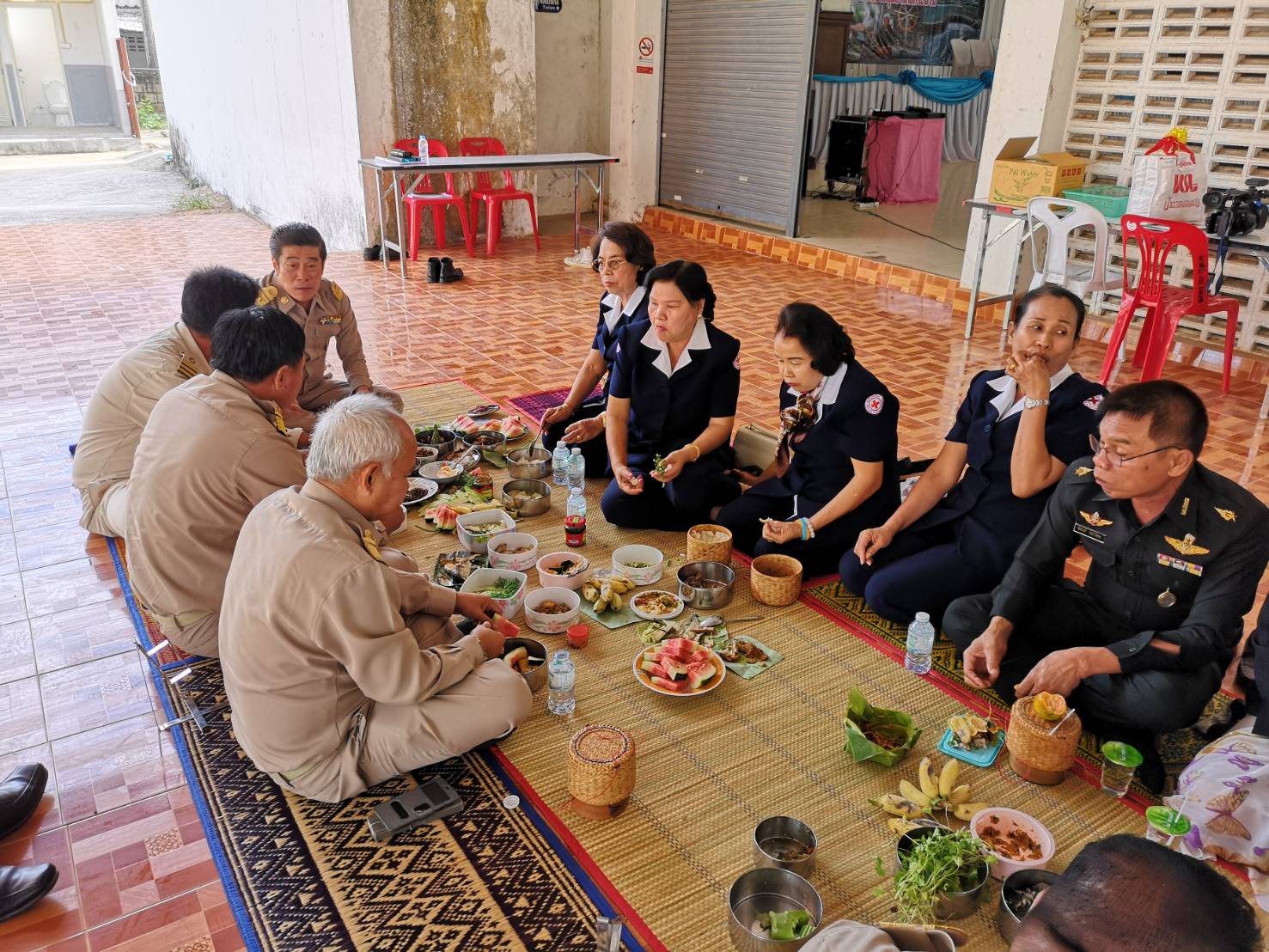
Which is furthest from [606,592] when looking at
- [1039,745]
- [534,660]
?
[1039,745]

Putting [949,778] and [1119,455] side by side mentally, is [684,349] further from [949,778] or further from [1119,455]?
[949,778]

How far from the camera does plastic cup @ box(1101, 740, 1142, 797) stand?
7.66ft

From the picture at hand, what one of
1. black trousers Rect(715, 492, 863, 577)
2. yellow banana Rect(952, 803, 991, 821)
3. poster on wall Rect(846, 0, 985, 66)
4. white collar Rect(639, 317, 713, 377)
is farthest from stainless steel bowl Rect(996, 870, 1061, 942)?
poster on wall Rect(846, 0, 985, 66)

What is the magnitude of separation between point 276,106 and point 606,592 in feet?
29.1

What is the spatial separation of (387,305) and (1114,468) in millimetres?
5834

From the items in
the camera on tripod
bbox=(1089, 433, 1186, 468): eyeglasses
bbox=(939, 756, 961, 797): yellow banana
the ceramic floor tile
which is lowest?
the ceramic floor tile

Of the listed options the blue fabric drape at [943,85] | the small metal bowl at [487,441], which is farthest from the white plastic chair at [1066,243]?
the blue fabric drape at [943,85]

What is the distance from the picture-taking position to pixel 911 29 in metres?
13.3

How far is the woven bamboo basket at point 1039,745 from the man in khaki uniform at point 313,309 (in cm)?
266

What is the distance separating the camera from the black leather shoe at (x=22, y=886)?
204cm

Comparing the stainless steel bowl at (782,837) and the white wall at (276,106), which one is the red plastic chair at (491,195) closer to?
the white wall at (276,106)

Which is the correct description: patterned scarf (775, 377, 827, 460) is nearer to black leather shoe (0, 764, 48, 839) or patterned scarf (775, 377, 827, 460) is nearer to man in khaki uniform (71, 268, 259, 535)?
man in khaki uniform (71, 268, 259, 535)

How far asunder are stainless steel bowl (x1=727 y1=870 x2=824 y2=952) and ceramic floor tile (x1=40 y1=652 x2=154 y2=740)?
5.80 ft

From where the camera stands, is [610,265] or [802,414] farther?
[610,265]
